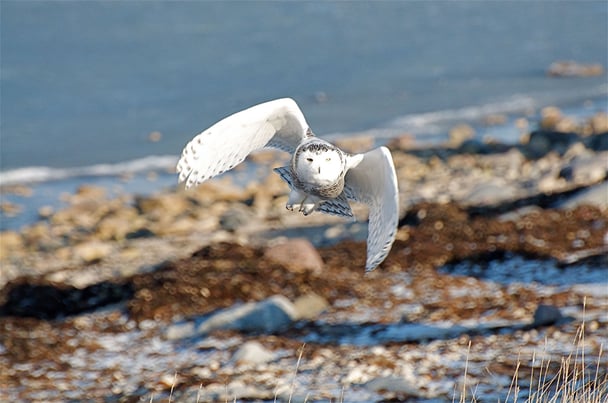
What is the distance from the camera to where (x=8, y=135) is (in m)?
18.2

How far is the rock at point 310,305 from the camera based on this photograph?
26.6 feet

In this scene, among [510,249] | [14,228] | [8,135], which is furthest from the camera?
[8,135]

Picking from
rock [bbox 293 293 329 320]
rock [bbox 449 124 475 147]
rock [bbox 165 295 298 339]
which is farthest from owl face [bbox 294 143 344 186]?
rock [bbox 449 124 475 147]

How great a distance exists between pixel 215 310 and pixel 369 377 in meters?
2.30

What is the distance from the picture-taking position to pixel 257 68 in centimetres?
2353

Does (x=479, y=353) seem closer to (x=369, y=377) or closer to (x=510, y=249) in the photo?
(x=369, y=377)

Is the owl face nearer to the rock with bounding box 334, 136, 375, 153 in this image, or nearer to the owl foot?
the owl foot

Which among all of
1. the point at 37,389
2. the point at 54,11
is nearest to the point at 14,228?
the point at 37,389

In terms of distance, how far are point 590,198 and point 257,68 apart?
47.0 ft

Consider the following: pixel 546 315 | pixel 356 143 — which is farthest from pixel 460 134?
pixel 546 315

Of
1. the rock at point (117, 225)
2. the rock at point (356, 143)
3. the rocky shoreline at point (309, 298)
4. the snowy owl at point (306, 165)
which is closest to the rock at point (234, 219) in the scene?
the rocky shoreline at point (309, 298)

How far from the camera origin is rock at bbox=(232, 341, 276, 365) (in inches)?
274

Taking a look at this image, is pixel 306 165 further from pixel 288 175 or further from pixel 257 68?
pixel 257 68

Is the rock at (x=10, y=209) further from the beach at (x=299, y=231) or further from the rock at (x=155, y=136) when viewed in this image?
the rock at (x=155, y=136)
